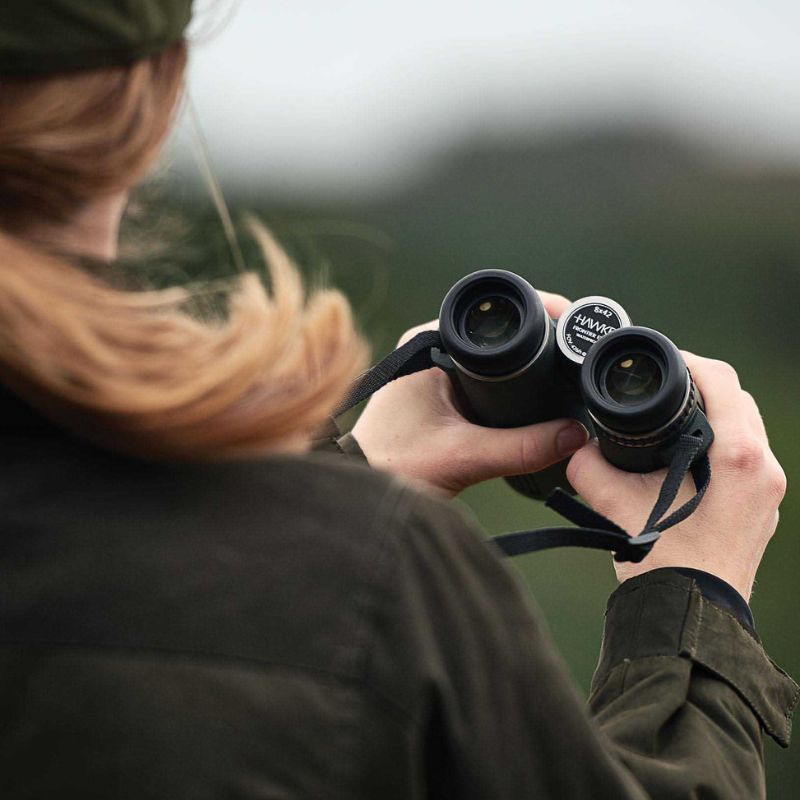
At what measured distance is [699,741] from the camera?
3.49 ft

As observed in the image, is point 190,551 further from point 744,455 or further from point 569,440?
point 569,440

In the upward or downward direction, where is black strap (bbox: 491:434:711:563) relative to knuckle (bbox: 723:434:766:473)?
downward

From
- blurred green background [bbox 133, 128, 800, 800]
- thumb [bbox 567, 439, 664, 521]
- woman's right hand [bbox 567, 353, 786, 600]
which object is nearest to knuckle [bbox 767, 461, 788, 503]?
woman's right hand [bbox 567, 353, 786, 600]

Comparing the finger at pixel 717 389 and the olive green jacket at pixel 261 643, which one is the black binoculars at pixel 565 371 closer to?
the finger at pixel 717 389

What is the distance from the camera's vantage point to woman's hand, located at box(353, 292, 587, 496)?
1.65 metres

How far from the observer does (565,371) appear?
1.69 m

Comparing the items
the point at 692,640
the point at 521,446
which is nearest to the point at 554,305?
the point at 521,446

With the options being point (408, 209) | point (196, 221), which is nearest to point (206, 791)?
point (196, 221)

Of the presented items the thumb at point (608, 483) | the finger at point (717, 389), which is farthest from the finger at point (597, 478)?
the finger at point (717, 389)

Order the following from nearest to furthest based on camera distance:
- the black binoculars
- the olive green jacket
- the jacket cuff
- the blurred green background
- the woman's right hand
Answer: the olive green jacket
the jacket cuff
the woman's right hand
the black binoculars
the blurred green background

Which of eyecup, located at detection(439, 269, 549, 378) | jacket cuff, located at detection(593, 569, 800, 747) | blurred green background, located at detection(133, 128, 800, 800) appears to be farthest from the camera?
blurred green background, located at detection(133, 128, 800, 800)

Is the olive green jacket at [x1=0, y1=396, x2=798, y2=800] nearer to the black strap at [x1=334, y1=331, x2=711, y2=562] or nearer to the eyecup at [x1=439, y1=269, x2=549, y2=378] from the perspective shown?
the black strap at [x1=334, y1=331, x2=711, y2=562]

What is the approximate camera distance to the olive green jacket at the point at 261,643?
0.78 meters

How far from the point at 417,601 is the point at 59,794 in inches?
9.4
